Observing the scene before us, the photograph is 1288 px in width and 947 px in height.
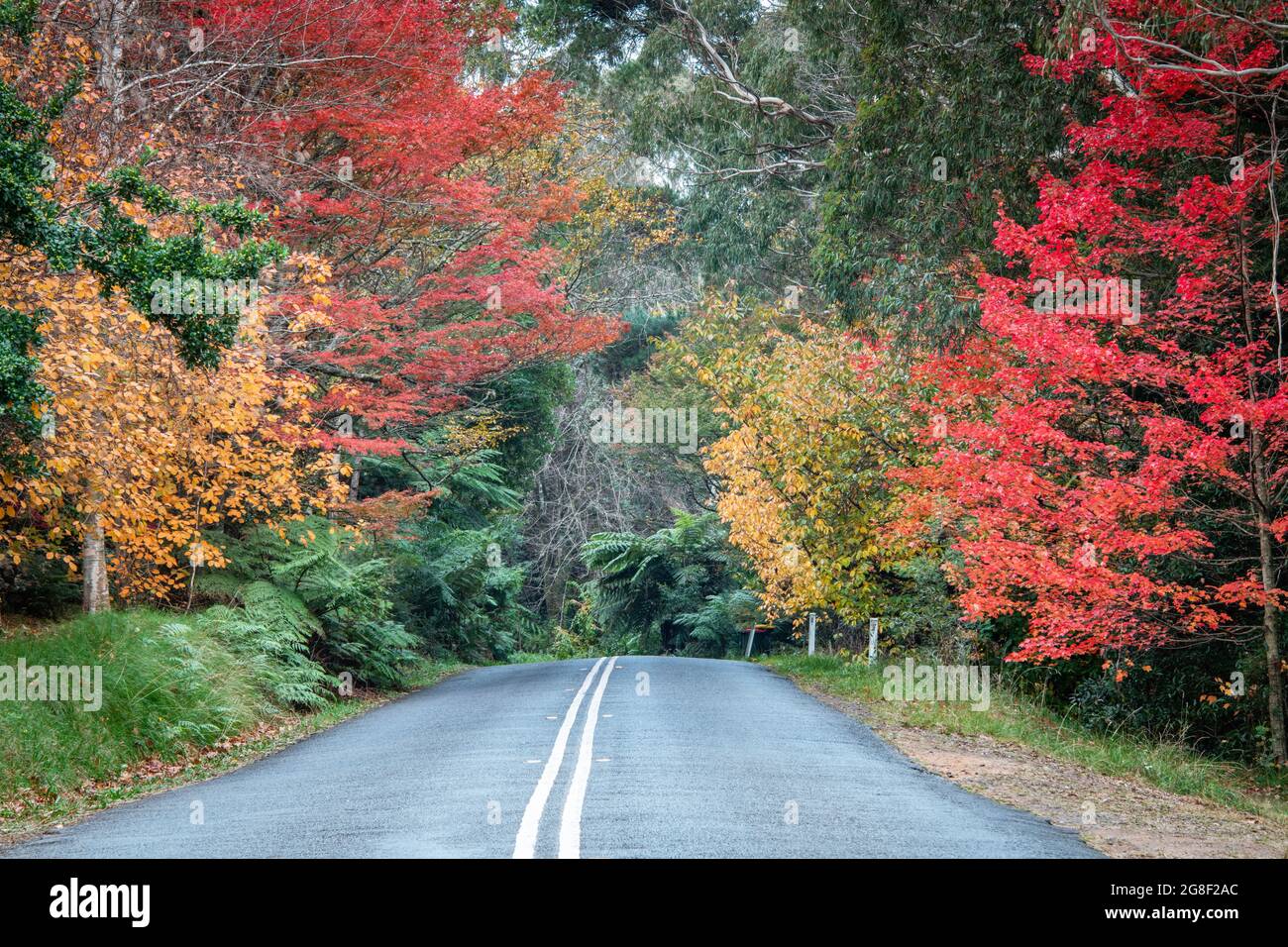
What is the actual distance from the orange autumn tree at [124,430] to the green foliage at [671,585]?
80.9 feet

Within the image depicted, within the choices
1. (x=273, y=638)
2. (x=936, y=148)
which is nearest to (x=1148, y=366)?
(x=936, y=148)

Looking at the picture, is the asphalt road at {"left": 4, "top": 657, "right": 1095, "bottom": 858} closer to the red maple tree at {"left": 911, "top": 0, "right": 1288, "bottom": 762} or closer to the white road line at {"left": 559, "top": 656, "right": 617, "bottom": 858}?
the white road line at {"left": 559, "top": 656, "right": 617, "bottom": 858}

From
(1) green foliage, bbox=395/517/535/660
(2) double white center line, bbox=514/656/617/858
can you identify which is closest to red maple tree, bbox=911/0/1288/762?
(2) double white center line, bbox=514/656/617/858

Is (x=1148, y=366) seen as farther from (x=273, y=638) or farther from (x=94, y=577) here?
(x=94, y=577)

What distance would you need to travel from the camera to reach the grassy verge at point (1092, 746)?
1210cm

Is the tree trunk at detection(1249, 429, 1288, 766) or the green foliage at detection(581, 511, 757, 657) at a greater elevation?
the tree trunk at detection(1249, 429, 1288, 766)

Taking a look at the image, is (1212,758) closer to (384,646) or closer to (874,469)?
(874,469)

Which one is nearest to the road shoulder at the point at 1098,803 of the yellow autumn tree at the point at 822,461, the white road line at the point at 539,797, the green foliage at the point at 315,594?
the white road line at the point at 539,797

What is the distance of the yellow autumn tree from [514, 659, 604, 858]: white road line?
7592mm

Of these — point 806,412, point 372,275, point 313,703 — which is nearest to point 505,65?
point 372,275

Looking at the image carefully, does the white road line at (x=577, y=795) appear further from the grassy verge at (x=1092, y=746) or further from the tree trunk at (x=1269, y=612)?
the tree trunk at (x=1269, y=612)

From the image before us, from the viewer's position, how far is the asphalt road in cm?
719

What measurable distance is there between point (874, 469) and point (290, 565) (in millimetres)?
9919

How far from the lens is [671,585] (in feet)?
134
